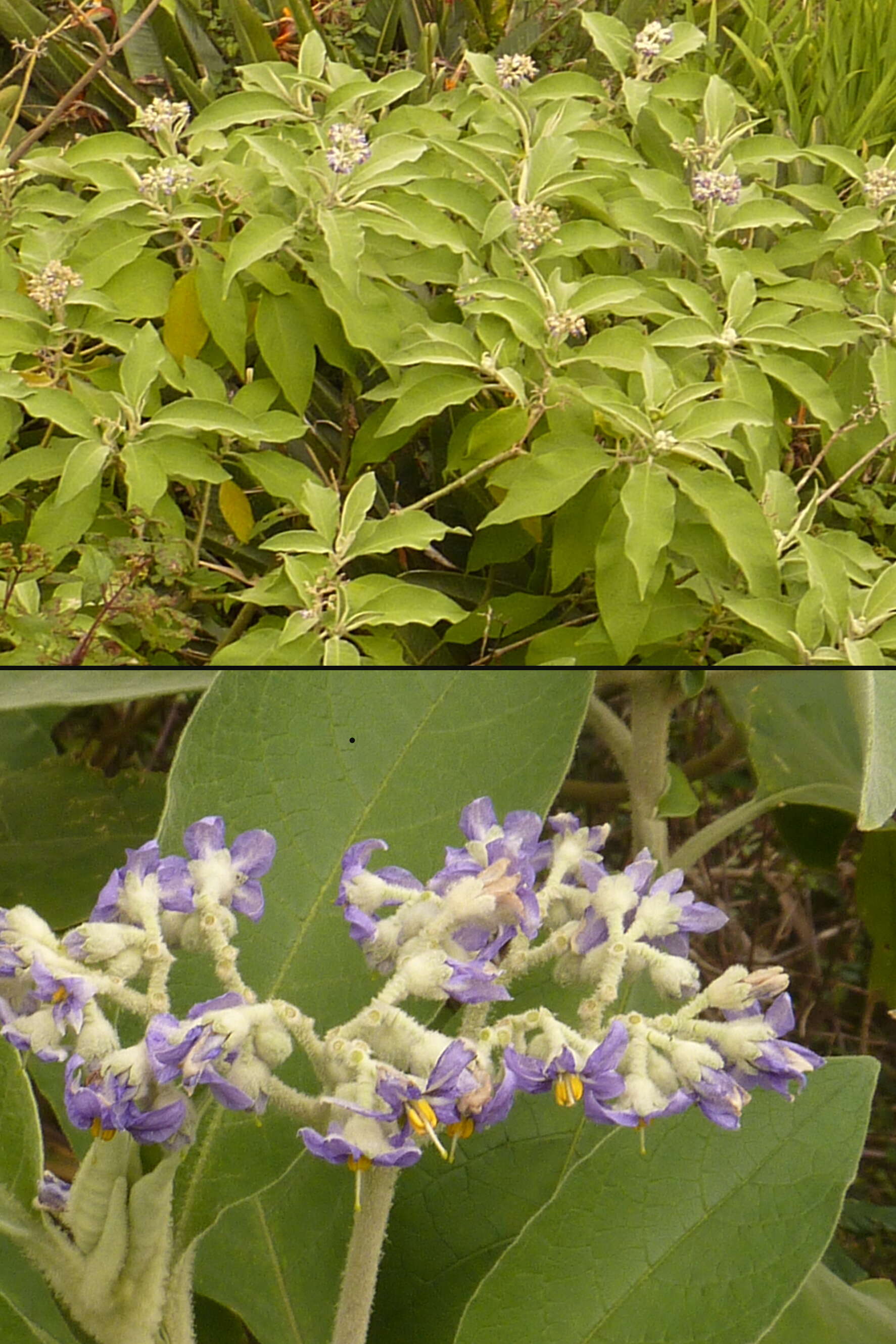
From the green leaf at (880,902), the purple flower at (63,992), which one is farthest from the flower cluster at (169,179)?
the purple flower at (63,992)

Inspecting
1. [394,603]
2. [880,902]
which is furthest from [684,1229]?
[394,603]

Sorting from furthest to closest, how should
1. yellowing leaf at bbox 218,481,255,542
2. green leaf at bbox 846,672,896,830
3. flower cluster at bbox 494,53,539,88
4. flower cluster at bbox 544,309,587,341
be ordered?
flower cluster at bbox 494,53,539,88 < yellowing leaf at bbox 218,481,255,542 < flower cluster at bbox 544,309,587,341 < green leaf at bbox 846,672,896,830

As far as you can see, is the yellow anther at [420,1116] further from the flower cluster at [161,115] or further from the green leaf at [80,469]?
the flower cluster at [161,115]

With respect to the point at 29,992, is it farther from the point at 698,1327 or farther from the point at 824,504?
the point at 824,504

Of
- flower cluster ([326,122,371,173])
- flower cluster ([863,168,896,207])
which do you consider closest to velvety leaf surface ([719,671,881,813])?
flower cluster ([326,122,371,173])

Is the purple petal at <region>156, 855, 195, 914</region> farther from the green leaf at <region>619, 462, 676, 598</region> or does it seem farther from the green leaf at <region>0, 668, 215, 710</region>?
the green leaf at <region>619, 462, 676, 598</region>

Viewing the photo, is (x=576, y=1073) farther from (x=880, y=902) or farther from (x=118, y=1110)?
(x=880, y=902)
